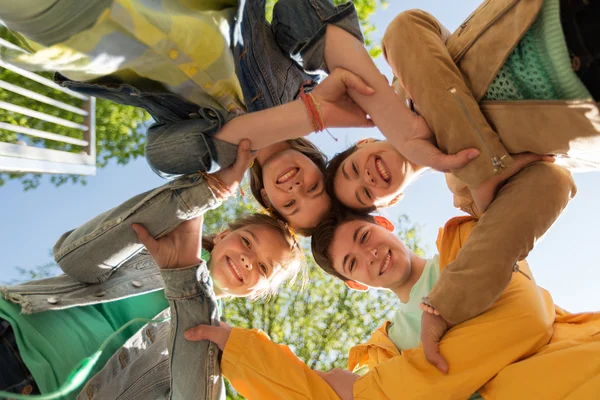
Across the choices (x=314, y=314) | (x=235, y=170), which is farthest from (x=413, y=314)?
(x=314, y=314)

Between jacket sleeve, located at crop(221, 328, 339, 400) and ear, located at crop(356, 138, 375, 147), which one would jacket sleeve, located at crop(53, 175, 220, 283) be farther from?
ear, located at crop(356, 138, 375, 147)

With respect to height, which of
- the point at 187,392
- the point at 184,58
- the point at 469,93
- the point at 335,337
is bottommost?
the point at 335,337

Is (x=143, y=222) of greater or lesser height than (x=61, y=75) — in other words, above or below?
below

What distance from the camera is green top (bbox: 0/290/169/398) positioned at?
6.15ft

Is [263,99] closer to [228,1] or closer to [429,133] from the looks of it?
[228,1]

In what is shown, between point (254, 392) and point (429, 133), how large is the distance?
1.47 m

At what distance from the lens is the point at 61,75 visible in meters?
1.98

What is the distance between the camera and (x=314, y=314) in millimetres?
6750

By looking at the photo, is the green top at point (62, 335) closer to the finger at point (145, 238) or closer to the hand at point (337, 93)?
the finger at point (145, 238)

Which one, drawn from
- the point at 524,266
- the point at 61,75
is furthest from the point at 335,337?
the point at 61,75

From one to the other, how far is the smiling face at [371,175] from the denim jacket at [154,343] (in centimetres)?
97

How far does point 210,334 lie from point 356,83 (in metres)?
1.34

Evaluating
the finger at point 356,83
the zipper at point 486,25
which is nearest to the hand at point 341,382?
the finger at point 356,83

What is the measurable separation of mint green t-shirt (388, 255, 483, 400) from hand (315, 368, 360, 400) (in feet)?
1.47
